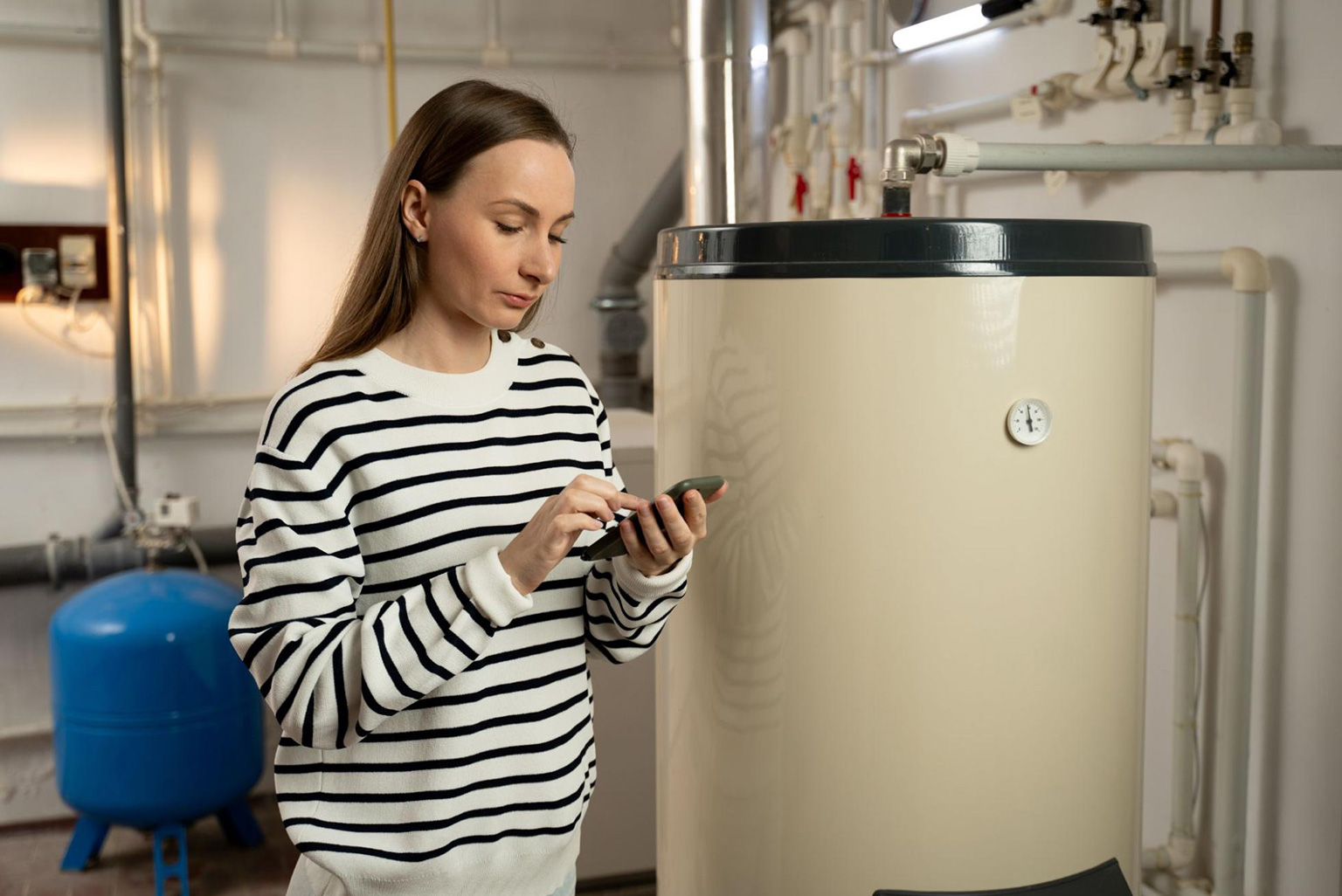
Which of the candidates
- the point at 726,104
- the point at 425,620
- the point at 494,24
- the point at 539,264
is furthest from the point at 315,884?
the point at 494,24

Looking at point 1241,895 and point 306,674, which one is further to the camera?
point 1241,895

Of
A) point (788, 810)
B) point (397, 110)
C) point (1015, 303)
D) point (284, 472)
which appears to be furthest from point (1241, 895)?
point (397, 110)

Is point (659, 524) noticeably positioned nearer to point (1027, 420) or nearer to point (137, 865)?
point (1027, 420)

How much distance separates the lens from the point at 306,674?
0.88m

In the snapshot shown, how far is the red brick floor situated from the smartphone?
1911 mm

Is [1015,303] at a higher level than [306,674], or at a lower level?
higher

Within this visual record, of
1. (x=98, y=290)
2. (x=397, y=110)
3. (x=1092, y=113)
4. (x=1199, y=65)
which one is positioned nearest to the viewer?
(x=1199, y=65)

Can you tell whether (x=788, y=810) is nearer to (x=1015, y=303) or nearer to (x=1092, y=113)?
(x=1015, y=303)

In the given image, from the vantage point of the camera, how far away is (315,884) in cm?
100

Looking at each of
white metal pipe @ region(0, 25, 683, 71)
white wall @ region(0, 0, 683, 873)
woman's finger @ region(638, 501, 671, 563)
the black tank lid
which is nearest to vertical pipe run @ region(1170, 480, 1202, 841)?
the black tank lid

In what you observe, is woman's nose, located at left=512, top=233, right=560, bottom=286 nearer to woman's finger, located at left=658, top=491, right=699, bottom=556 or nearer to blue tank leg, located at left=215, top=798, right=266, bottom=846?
woman's finger, located at left=658, top=491, right=699, bottom=556

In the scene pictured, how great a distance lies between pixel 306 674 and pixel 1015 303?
621 mm

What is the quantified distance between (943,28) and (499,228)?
133 centimetres

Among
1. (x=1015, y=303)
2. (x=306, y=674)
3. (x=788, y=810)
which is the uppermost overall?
(x=1015, y=303)
